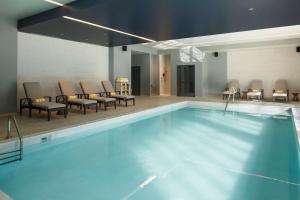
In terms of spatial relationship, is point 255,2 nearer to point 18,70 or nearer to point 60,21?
point 60,21

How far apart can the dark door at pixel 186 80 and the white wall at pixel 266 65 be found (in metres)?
2.16

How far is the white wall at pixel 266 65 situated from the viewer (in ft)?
34.4

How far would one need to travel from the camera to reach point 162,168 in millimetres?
3258

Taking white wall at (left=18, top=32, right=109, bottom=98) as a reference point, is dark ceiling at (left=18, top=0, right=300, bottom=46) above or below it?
above

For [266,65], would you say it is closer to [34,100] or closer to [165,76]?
[165,76]

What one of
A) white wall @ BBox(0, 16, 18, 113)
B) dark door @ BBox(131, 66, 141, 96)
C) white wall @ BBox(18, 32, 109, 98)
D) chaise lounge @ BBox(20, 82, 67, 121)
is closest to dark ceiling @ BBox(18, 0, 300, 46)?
white wall @ BBox(0, 16, 18, 113)

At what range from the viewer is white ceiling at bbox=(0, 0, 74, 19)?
4.93 meters

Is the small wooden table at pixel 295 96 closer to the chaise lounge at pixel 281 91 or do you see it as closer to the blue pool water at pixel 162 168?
the chaise lounge at pixel 281 91

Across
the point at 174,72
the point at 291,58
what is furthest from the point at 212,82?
the point at 291,58

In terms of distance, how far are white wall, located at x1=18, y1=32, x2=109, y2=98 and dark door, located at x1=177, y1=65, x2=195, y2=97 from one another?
507cm

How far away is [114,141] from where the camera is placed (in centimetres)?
464

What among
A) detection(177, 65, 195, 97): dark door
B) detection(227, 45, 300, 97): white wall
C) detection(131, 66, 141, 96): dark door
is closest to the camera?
detection(227, 45, 300, 97): white wall

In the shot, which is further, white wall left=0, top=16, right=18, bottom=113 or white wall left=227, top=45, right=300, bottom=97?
white wall left=227, top=45, right=300, bottom=97

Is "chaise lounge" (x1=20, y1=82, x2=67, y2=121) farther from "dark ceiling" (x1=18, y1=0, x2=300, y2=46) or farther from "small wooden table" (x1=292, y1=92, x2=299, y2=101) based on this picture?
"small wooden table" (x1=292, y1=92, x2=299, y2=101)
